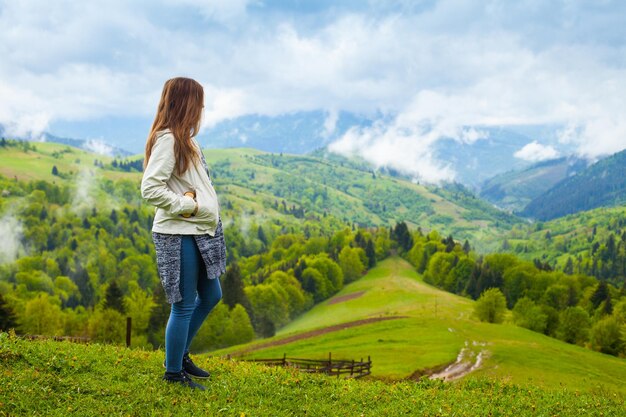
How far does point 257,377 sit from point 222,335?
105790 mm

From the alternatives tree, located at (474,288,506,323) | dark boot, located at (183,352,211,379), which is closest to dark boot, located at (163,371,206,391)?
dark boot, located at (183,352,211,379)

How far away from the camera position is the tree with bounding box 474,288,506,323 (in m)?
110

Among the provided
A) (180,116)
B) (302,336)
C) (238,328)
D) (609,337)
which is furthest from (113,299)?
(180,116)

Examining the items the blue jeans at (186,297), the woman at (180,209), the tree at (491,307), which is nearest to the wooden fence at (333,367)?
the blue jeans at (186,297)

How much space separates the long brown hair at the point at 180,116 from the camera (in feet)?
31.3

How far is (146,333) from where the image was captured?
104500 millimetres

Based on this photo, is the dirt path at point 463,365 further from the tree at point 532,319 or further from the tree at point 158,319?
the tree at point 158,319

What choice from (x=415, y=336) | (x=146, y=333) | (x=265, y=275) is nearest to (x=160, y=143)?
(x=415, y=336)

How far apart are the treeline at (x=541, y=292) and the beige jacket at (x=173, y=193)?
322 ft

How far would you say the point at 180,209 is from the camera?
9055 mm

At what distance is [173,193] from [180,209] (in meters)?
0.34

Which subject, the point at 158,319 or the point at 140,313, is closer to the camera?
the point at 158,319

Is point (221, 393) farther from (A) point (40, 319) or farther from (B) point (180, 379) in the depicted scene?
(A) point (40, 319)

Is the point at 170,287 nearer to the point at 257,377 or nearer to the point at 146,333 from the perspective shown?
the point at 257,377
